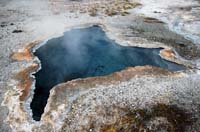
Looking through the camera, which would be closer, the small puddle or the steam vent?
the steam vent

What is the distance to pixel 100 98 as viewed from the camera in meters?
16.5

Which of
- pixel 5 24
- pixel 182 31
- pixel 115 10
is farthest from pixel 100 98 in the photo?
pixel 115 10

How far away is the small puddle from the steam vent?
2.8 inches

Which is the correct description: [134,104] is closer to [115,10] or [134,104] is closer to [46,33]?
[46,33]

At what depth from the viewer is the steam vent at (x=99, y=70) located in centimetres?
1504

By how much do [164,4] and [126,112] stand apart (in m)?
27.1

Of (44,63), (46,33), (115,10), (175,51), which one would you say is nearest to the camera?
(44,63)

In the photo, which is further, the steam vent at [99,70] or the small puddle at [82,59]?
the small puddle at [82,59]

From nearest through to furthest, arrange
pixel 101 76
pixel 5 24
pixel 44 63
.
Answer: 1. pixel 101 76
2. pixel 44 63
3. pixel 5 24

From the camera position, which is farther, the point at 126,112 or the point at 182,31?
the point at 182,31

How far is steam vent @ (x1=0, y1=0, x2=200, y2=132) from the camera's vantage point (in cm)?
1504

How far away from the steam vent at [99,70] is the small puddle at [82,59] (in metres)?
0.07

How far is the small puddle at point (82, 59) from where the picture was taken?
64.7ft

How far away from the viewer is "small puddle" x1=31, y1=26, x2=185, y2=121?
1973 centimetres
